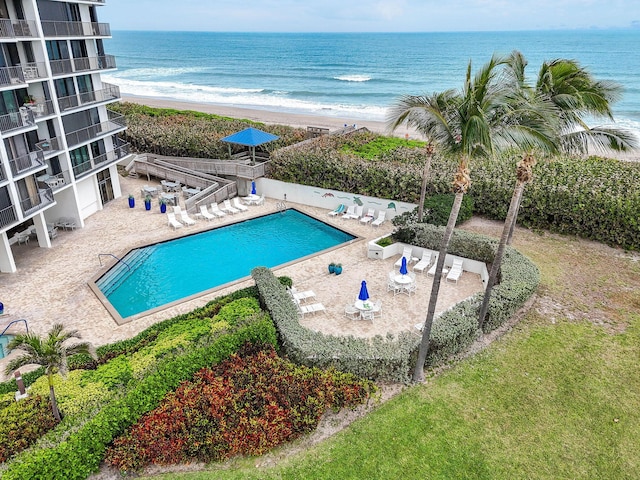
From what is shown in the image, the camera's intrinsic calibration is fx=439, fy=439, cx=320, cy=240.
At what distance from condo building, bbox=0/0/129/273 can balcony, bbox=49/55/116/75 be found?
5cm

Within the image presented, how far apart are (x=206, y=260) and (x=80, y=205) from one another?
9.44m

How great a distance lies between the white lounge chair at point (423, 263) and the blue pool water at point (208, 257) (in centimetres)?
476

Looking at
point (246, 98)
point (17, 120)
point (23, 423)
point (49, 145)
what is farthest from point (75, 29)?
point (246, 98)

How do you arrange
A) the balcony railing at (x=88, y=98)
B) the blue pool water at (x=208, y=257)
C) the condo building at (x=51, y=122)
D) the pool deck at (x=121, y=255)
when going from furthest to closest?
the balcony railing at (x=88, y=98) < the condo building at (x=51, y=122) < the blue pool water at (x=208, y=257) < the pool deck at (x=121, y=255)

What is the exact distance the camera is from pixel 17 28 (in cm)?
1947

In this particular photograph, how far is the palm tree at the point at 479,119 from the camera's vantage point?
9426mm

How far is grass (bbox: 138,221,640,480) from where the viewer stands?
9719 mm

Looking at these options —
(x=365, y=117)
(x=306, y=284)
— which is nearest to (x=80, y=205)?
(x=306, y=284)

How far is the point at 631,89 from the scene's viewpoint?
70625mm

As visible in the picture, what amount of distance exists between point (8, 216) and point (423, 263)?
17.7 meters

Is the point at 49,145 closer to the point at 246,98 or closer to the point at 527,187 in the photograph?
the point at 527,187

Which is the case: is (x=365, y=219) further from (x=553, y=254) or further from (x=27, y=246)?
(x=27, y=246)

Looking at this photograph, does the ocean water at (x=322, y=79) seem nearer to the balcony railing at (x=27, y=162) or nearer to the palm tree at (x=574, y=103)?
the palm tree at (x=574, y=103)

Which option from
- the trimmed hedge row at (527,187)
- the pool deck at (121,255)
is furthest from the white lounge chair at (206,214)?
the trimmed hedge row at (527,187)
